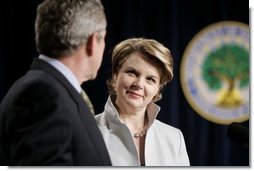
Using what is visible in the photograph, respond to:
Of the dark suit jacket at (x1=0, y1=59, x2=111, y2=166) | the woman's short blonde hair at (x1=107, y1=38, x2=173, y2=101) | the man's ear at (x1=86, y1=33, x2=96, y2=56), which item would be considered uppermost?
the man's ear at (x1=86, y1=33, x2=96, y2=56)

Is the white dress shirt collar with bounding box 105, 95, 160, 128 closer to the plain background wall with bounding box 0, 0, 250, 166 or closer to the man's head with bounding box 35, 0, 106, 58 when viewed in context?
A: the plain background wall with bounding box 0, 0, 250, 166

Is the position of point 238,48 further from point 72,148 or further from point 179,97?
point 72,148

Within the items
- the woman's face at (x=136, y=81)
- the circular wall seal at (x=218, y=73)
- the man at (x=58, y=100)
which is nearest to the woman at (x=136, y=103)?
the woman's face at (x=136, y=81)

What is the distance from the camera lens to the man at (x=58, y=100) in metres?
1.02

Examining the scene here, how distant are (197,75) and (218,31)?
19 cm

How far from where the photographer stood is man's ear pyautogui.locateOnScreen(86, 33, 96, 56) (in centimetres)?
119

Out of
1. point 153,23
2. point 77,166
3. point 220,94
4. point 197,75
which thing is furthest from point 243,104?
point 77,166

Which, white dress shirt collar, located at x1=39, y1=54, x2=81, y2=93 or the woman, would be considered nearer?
white dress shirt collar, located at x1=39, y1=54, x2=81, y2=93

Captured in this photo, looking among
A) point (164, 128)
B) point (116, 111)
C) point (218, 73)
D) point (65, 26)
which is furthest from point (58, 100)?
point (218, 73)

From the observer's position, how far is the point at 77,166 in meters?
1.09

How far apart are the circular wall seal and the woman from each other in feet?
0.33

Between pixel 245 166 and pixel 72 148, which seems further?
pixel 245 166

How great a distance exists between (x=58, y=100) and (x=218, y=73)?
734 mm

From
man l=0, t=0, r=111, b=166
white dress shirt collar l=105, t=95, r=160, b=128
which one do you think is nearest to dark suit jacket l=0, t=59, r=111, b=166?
man l=0, t=0, r=111, b=166
